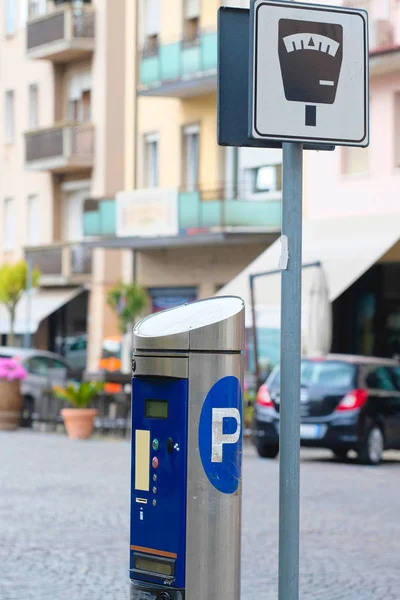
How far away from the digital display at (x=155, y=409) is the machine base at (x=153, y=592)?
59cm

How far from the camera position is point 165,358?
559cm

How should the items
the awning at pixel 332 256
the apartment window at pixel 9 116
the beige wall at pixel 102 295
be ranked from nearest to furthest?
the awning at pixel 332 256, the beige wall at pixel 102 295, the apartment window at pixel 9 116

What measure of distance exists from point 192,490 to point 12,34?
45.2 m

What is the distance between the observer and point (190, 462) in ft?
18.0

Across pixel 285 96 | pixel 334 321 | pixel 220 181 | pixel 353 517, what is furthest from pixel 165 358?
pixel 220 181

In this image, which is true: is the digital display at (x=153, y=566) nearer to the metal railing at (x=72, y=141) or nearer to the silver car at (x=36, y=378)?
the silver car at (x=36, y=378)

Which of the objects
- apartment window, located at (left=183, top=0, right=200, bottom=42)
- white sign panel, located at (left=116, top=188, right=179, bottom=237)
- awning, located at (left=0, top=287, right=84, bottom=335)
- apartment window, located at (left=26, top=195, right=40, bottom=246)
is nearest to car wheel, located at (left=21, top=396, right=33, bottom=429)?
white sign panel, located at (left=116, top=188, right=179, bottom=237)

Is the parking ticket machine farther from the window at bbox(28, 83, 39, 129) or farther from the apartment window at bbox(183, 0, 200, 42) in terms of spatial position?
the window at bbox(28, 83, 39, 129)

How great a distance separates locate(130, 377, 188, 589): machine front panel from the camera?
18.0 ft

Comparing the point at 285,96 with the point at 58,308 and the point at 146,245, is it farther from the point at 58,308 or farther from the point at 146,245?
the point at 58,308

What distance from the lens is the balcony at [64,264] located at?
144ft

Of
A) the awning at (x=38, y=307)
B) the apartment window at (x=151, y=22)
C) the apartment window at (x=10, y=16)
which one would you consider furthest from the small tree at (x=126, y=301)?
the apartment window at (x=10, y=16)

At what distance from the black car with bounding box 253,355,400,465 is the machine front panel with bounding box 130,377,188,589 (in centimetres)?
1530

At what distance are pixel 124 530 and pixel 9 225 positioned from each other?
3760 centimetres
